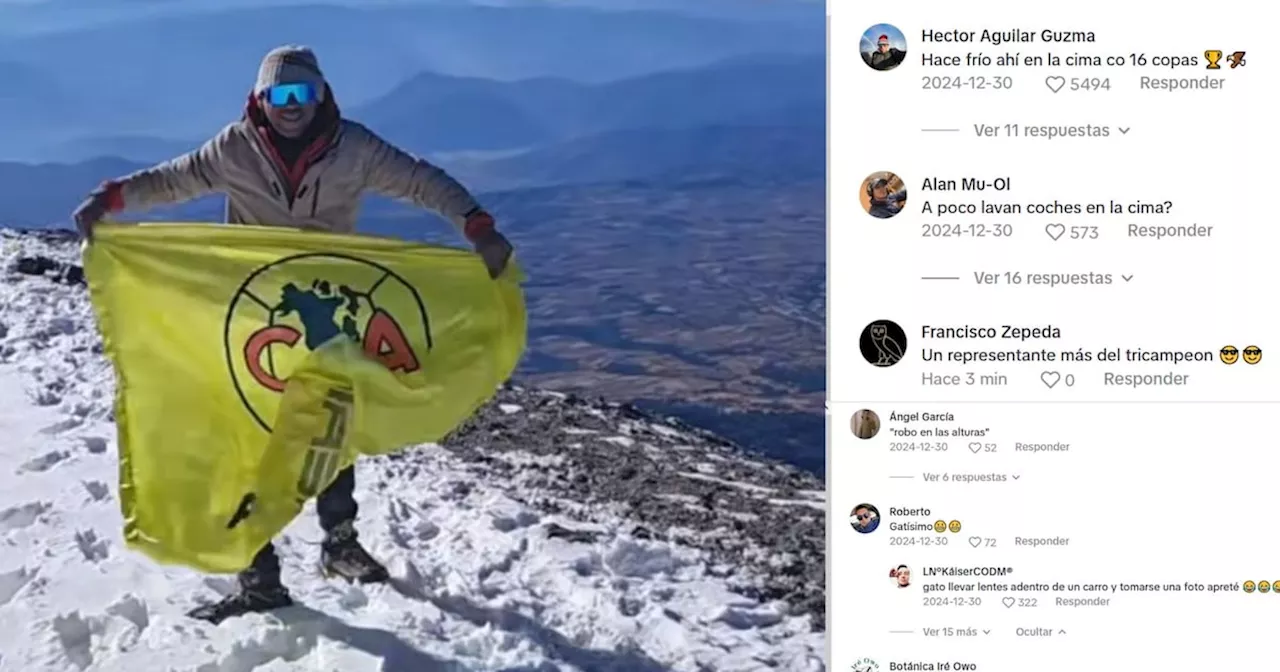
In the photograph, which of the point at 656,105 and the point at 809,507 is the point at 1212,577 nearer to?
the point at 809,507

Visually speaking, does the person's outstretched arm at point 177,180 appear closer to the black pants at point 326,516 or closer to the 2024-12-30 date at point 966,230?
the black pants at point 326,516

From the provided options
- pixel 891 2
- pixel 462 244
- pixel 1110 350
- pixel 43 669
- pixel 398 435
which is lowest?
pixel 43 669

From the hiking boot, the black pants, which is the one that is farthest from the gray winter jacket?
the hiking boot

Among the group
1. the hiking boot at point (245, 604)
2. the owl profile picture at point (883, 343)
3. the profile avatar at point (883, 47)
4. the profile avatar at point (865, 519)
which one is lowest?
the hiking boot at point (245, 604)

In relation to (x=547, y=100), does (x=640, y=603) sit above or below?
below

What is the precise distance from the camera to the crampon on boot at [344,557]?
1777 millimetres

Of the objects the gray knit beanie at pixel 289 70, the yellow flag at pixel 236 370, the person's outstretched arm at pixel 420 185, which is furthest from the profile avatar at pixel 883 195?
the gray knit beanie at pixel 289 70

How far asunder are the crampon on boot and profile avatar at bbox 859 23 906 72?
0.93 meters

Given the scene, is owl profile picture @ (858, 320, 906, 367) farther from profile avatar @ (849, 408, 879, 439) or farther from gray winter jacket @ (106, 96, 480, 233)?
gray winter jacket @ (106, 96, 480, 233)

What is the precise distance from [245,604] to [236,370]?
310mm

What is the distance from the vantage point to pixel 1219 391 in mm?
1648

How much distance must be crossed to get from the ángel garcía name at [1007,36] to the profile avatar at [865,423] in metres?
0.47

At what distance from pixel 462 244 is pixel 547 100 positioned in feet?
0.97

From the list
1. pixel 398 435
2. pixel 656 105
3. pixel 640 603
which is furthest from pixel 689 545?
pixel 656 105
